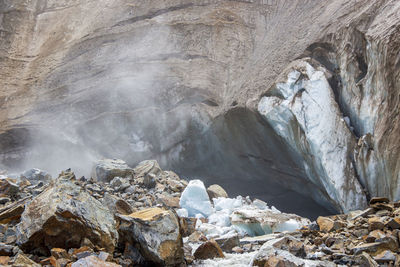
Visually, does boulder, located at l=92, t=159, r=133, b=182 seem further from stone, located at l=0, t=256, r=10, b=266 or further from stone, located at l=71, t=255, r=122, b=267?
stone, located at l=71, t=255, r=122, b=267

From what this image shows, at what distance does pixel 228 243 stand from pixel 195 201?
9.24 ft

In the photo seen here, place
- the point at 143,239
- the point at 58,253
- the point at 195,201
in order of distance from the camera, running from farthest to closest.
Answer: the point at 195,201 < the point at 143,239 < the point at 58,253

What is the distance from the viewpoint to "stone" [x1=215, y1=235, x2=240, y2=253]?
5.94 m

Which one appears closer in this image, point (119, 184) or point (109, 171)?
point (119, 184)

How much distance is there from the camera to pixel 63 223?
397 cm

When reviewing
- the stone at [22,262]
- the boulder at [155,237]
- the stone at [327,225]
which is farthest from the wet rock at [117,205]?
the stone at [327,225]

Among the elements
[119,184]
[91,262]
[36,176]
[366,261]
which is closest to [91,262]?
[91,262]

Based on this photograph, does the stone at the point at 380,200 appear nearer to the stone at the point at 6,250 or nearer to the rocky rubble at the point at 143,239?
the rocky rubble at the point at 143,239

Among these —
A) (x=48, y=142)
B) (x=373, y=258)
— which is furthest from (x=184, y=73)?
(x=373, y=258)

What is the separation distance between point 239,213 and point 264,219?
58cm

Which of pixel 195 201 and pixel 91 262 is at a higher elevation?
pixel 91 262

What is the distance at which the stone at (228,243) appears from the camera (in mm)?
5938

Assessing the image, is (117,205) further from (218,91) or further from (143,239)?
(218,91)

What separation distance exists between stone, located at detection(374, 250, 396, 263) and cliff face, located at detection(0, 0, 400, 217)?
3069 millimetres
